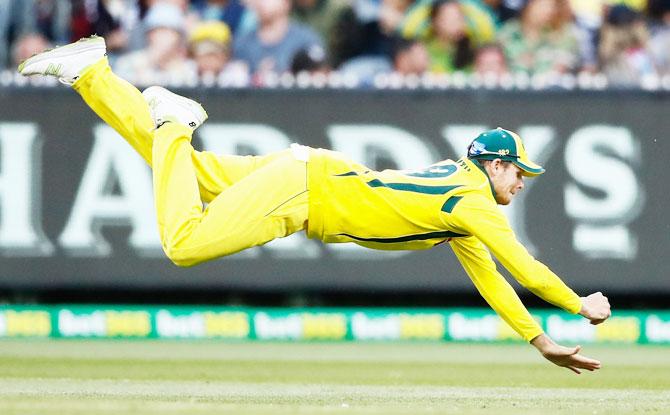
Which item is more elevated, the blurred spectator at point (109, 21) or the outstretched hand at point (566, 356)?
the blurred spectator at point (109, 21)

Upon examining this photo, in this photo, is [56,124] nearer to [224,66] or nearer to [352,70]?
[224,66]

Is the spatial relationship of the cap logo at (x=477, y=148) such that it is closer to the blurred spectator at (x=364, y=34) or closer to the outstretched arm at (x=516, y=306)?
the outstretched arm at (x=516, y=306)

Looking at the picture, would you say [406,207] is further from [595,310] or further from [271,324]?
[271,324]

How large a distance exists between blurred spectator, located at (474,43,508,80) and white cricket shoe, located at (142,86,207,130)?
4.72 metres

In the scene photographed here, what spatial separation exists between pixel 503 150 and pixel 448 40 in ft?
16.0

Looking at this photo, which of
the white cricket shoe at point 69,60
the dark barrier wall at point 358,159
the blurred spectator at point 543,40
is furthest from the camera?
the blurred spectator at point 543,40

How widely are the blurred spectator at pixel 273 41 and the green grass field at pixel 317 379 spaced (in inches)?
87.6

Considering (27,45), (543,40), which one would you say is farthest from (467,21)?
(27,45)

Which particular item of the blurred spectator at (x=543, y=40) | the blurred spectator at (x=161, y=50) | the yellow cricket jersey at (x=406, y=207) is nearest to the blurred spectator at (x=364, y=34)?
the blurred spectator at (x=543, y=40)

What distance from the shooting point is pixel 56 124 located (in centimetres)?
1109

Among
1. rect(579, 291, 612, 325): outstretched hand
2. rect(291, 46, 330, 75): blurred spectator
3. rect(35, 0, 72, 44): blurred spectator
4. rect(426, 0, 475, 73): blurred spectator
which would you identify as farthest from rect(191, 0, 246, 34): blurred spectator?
rect(579, 291, 612, 325): outstretched hand

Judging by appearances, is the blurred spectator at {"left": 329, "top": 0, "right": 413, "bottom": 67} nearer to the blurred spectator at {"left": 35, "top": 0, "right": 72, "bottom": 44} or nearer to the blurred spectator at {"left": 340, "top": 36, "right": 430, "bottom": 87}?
the blurred spectator at {"left": 340, "top": 36, "right": 430, "bottom": 87}

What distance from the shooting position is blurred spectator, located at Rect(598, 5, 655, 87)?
11562mm

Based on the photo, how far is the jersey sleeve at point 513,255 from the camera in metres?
6.61
